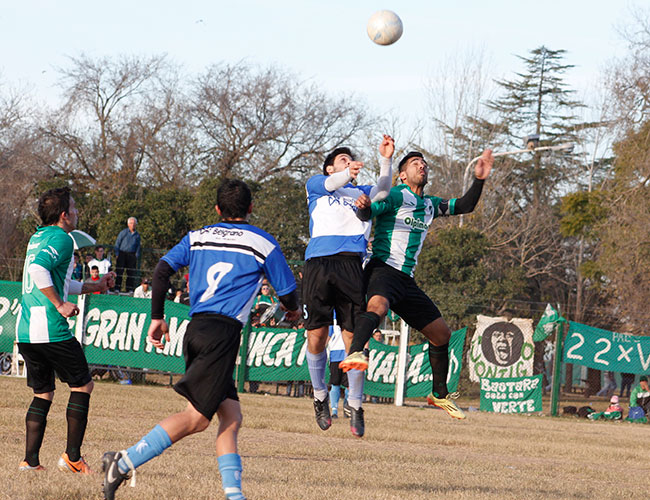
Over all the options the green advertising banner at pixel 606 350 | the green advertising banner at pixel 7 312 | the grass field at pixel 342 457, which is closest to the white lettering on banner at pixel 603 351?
the green advertising banner at pixel 606 350

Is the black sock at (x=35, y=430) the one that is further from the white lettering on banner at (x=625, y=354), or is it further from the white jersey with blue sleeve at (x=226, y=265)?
the white lettering on banner at (x=625, y=354)

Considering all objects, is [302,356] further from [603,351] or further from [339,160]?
[339,160]

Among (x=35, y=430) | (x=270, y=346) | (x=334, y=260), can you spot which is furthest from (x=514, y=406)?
(x=35, y=430)

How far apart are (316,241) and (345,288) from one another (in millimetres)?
502

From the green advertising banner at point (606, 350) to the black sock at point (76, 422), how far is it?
14992mm

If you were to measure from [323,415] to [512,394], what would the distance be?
13.4 m

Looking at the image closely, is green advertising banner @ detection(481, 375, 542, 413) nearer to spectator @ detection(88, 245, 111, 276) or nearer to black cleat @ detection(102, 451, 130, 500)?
spectator @ detection(88, 245, 111, 276)

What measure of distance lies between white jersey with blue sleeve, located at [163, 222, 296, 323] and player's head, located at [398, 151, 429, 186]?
2.50 meters

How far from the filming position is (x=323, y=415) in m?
7.82

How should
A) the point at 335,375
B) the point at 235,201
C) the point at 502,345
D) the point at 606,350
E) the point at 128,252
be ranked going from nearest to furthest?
the point at 235,201, the point at 335,375, the point at 606,350, the point at 502,345, the point at 128,252

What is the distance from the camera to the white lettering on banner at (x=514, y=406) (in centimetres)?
2034

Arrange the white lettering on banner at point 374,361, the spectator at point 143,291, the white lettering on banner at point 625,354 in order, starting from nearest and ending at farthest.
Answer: the white lettering on banner at point 374,361, the white lettering on banner at point 625,354, the spectator at point 143,291

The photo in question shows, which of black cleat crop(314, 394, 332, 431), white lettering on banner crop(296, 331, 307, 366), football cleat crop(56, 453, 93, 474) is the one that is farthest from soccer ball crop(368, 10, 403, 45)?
white lettering on banner crop(296, 331, 307, 366)

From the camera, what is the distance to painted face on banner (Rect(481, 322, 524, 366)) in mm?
20750
